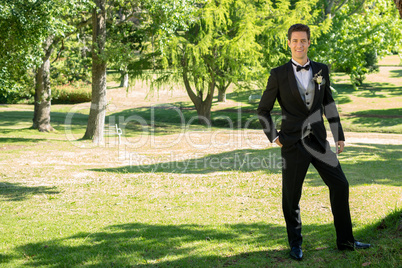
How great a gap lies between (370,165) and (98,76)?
41.0 ft

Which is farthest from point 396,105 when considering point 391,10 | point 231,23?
point 231,23

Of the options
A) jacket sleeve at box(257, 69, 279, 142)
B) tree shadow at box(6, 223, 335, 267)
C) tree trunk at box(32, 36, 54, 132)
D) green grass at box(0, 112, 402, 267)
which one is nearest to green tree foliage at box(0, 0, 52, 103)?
green grass at box(0, 112, 402, 267)

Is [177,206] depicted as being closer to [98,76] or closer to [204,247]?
[204,247]

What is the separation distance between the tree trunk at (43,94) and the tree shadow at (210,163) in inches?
357

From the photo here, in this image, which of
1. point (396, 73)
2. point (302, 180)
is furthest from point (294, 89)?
point (396, 73)

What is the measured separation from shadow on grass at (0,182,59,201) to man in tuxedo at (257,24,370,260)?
19.7ft

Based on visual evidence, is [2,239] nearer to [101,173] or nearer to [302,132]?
[302,132]

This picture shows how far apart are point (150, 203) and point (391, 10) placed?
28.3 metres

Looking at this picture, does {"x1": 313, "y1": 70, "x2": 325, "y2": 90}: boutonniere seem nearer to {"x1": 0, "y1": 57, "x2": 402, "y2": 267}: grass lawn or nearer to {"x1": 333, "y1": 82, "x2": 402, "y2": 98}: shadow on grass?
{"x1": 0, "y1": 57, "x2": 402, "y2": 267}: grass lawn

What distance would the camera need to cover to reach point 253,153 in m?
15.9

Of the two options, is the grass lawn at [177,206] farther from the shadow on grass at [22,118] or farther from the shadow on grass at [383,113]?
the shadow on grass at [383,113]

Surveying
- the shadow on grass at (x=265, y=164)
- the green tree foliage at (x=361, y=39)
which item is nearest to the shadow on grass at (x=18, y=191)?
the shadow on grass at (x=265, y=164)

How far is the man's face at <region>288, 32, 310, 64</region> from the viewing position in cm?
494

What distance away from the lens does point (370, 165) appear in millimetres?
13203
